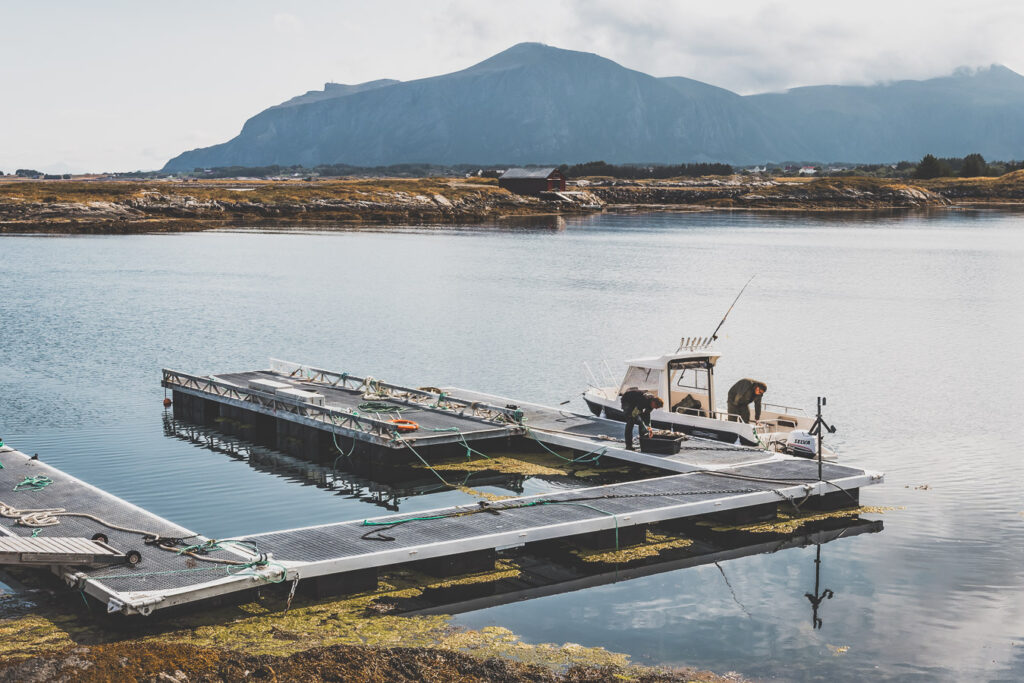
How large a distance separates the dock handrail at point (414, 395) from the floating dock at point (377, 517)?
0.23ft

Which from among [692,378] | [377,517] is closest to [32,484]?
[377,517]

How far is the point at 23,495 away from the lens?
20344 mm

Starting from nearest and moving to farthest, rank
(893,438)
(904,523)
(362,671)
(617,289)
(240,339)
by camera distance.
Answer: (362,671) < (904,523) < (893,438) < (240,339) < (617,289)

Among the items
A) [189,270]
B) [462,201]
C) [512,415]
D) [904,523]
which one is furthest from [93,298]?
[462,201]

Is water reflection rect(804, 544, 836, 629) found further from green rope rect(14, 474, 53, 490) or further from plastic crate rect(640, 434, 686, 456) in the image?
green rope rect(14, 474, 53, 490)

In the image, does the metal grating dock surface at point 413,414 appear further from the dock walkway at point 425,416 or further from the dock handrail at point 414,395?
the dock handrail at point 414,395

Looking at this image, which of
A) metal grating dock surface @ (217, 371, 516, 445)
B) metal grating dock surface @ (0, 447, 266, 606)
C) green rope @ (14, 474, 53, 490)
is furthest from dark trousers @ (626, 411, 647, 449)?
green rope @ (14, 474, 53, 490)

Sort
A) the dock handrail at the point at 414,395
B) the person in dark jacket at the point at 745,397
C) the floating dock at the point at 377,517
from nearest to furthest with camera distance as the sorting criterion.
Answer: the floating dock at the point at 377,517 < the person in dark jacket at the point at 745,397 < the dock handrail at the point at 414,395

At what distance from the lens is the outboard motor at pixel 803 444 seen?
2491cm

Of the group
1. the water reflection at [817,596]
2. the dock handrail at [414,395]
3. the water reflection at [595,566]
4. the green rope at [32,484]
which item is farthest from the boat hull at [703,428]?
the green rope at [32,484]

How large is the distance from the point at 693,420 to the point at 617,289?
40.0 metres

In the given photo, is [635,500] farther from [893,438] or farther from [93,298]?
[93,298]

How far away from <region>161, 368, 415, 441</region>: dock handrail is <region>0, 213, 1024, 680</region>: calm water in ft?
4.72

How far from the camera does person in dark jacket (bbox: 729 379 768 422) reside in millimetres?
27312
